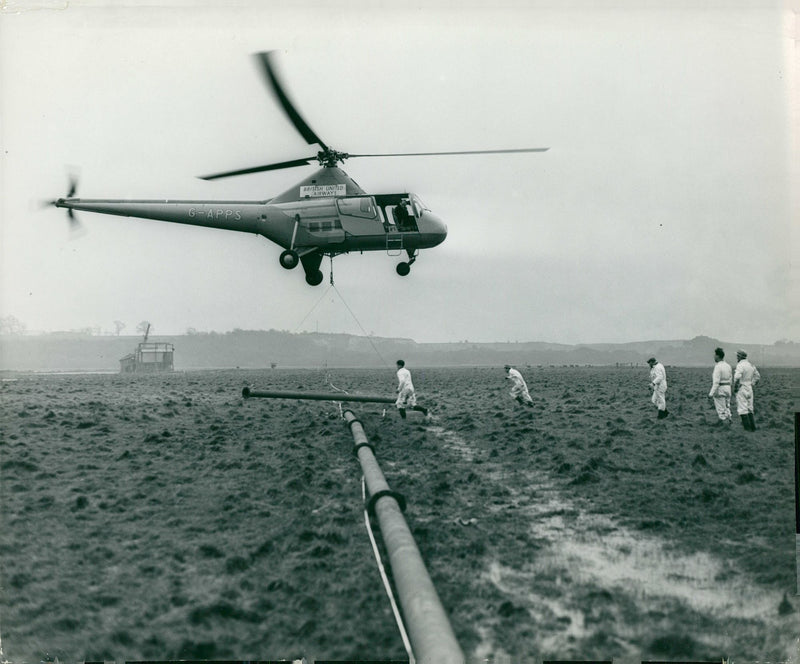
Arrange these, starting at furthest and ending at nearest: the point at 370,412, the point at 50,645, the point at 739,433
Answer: the point at 370,412 → the point at 739,433 → the point at 50,645

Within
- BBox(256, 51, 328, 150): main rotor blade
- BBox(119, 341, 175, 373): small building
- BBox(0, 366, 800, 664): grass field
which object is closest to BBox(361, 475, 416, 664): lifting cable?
BBox(0, 366, 800, 664): grass field

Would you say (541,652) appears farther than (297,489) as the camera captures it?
No

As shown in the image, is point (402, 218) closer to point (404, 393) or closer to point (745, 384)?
point (404, 393)

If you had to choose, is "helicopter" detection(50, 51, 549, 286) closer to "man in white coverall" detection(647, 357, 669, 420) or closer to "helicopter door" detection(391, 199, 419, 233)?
"helicopter door" detection(391, 199, 419, 233)

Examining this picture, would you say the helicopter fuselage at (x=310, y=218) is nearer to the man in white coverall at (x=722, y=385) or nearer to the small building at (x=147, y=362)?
the man in white coverall at (x=722, y=385)

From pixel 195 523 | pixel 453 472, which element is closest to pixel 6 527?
pixel 195 523

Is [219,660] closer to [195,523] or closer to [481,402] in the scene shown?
[195,523]

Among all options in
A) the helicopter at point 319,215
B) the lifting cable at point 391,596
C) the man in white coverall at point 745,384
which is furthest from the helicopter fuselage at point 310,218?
the lifting cable at point 391,596
